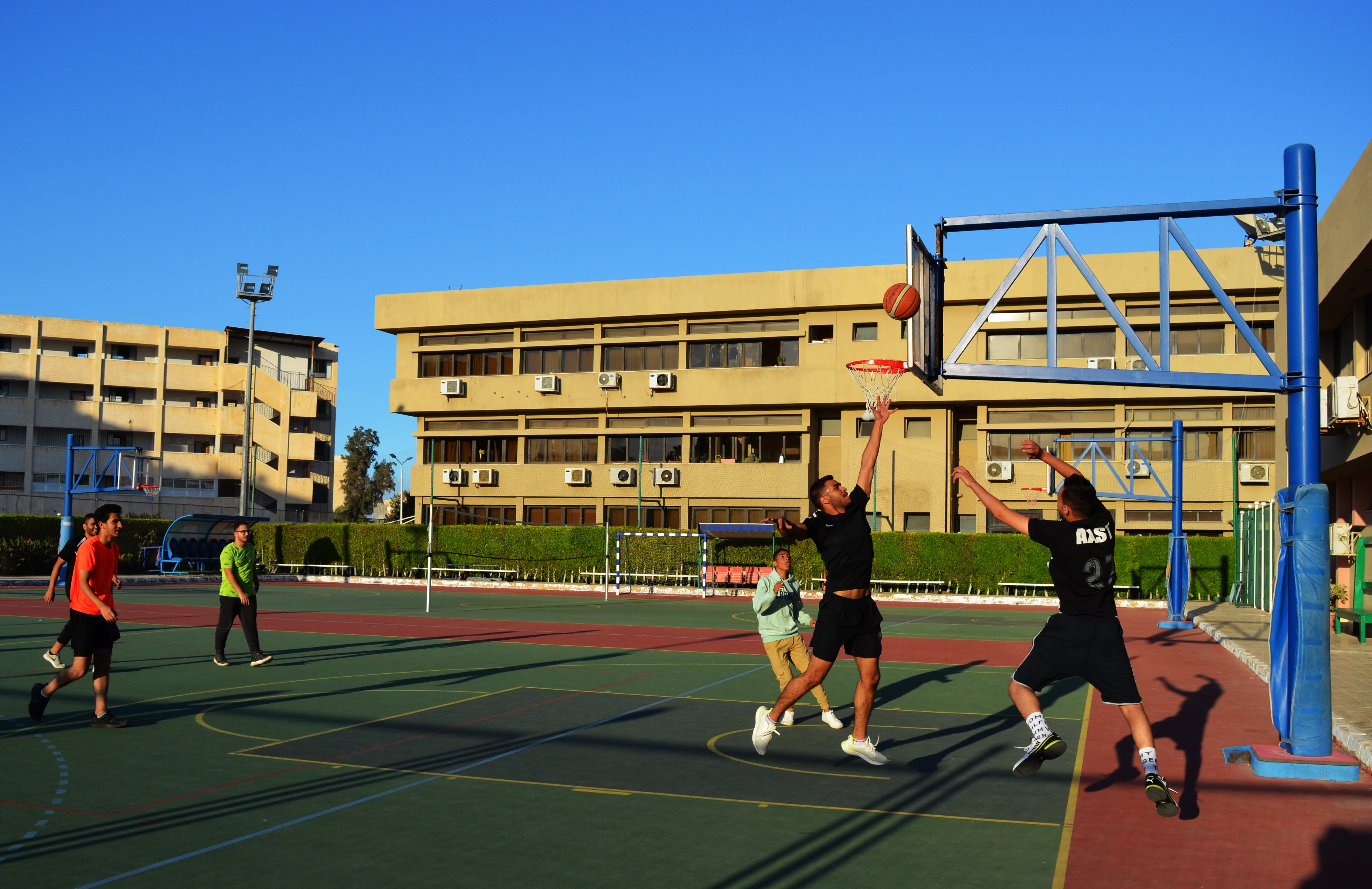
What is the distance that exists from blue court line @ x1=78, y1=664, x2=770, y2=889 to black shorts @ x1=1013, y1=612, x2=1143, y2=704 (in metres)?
4.32

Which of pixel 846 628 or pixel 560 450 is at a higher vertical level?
pixel 560 450

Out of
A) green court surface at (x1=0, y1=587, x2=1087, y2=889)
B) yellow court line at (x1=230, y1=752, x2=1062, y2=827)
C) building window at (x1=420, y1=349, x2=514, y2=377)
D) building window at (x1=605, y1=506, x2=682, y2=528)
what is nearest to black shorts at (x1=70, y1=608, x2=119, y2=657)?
green court surface at (x1=0, y1=587, x2=1087, y2=889)

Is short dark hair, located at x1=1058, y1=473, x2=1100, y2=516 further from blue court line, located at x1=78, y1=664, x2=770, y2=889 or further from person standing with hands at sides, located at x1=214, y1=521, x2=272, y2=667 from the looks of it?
person standing with hands at sides, located at x1=214, y1=521, x2=272, y2=667

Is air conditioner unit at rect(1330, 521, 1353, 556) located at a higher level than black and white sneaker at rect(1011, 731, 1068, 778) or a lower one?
higher

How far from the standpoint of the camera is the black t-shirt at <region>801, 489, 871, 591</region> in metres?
8.82

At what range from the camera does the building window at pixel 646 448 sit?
178 feet

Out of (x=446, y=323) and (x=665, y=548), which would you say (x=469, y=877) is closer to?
(x=665, y=548)

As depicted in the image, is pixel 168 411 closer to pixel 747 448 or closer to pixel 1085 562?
pixel 747 448

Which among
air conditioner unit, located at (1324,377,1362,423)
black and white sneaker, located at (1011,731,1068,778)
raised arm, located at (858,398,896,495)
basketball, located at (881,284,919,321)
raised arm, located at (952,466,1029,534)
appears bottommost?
black and white sneaker, located at (1011,731,1068,778)

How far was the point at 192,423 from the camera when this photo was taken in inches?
2854

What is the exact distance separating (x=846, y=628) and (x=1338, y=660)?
1136 cm

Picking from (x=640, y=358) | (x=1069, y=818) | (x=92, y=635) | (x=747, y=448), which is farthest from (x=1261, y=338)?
(x=92, y=635)

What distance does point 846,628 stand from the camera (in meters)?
8.79

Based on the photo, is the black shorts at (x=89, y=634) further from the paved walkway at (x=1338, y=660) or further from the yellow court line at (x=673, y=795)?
the paved walkway at (x=1338, y=660)
